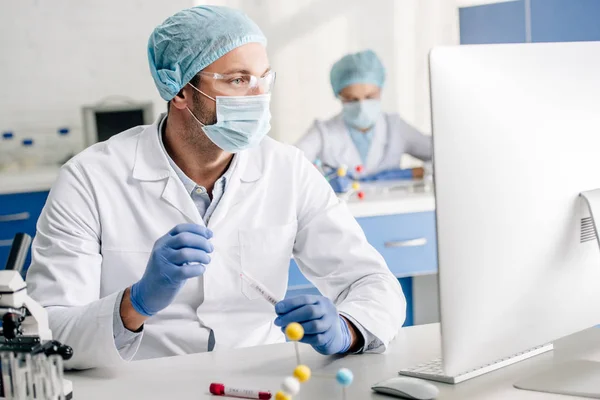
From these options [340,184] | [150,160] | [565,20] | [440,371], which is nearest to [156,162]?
[150,160]

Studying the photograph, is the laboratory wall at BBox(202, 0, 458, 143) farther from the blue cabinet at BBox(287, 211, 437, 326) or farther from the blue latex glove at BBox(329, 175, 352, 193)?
the blue cabinet at BBox(287, 211, 437, 326)

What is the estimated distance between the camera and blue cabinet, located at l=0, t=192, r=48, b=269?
3.31 m

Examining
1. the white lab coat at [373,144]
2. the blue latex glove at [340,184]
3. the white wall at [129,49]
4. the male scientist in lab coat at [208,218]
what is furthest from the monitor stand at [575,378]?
the white wall at [129,49]

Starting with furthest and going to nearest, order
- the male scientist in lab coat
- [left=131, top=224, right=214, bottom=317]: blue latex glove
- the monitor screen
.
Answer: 1. the monitor screen
2. the male scientist in lab coat
3. [left=131, top=224, right=214, bottom=317]: blue latex glove

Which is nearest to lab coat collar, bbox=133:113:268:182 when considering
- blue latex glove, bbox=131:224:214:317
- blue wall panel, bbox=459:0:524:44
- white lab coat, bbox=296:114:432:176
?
blue latex glove, bbox=131:224:214:317

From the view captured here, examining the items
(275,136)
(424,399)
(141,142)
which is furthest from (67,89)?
(424,399)

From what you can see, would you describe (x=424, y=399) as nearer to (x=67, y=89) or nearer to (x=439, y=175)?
(x=439, y=175)

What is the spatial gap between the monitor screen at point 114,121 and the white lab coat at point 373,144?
2.49 ft

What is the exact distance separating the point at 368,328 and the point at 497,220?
1.40 ft

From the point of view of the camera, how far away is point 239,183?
1.70 m

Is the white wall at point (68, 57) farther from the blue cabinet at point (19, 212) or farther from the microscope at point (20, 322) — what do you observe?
the microscope at point (20, 322)

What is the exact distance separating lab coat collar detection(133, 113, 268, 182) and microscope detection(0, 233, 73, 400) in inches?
21.8

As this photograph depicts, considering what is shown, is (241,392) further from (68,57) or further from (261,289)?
(68,57)

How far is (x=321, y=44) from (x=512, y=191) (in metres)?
2.83
